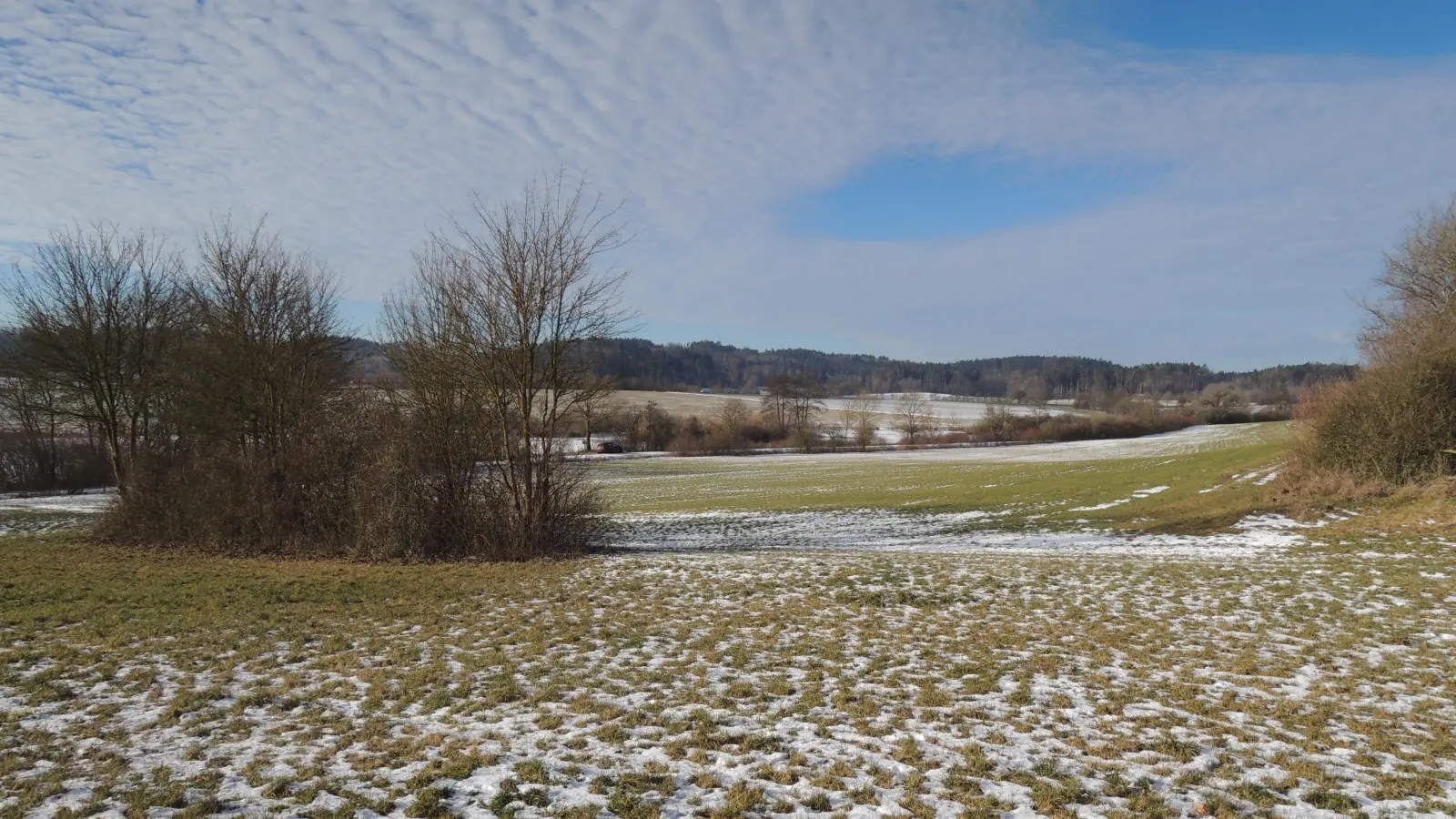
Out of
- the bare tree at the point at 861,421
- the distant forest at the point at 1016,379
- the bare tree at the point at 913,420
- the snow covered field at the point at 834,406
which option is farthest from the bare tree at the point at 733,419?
the distant forest at the point at 1016,379

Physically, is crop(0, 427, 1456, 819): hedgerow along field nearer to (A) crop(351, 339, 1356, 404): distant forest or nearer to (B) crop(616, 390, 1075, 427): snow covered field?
(B) crop(616, 390, 1075, 427): snow covered field

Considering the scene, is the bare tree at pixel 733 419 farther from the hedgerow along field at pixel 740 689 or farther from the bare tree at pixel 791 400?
the hedgerow along field at pixel 740 689

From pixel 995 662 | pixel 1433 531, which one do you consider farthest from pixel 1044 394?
pixel 995 662

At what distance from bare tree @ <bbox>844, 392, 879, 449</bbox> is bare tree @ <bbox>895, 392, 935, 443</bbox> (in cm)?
359

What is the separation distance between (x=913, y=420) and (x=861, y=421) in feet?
34.6

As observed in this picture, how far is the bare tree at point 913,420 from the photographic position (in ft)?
290

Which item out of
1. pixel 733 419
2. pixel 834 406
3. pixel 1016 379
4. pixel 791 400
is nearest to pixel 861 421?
pixel 791 400

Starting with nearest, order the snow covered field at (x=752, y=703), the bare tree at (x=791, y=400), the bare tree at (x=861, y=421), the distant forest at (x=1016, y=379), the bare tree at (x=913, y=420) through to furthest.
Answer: the snow covered field at (x=752, y=703), the bare tree at (x=861, y=421), the bare tree at (x=913, y=420), the bare tree at (x=791, y=400), the distant forest at (x=1016, y=379)

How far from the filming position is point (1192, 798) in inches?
175

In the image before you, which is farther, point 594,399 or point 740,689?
point 594,399

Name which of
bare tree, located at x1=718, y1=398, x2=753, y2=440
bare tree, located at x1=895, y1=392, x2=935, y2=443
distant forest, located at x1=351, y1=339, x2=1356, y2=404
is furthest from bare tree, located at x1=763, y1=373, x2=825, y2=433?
distant forest, located at x1=351, y1=339, x2=1356, y2=404

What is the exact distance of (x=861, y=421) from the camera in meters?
86.4

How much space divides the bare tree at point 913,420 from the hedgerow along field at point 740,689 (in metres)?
75.0

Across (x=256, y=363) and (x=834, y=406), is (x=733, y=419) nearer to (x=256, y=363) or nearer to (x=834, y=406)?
(x=834, y=406)
